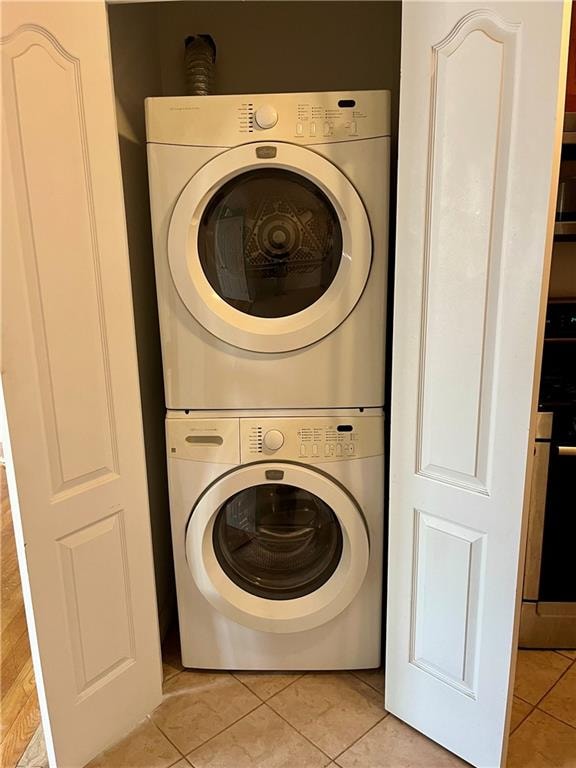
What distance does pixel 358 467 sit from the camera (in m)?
1.63

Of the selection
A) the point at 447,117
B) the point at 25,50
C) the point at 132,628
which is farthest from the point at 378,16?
the point at 132,628

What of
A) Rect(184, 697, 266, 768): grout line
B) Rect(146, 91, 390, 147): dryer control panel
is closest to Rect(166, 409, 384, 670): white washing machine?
Rect(184, 697, 266, 768): grout line

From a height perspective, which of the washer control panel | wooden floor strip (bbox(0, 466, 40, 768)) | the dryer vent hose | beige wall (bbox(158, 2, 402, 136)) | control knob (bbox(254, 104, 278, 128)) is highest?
Result: beige wall (bbox(158, 2, 402, 136))

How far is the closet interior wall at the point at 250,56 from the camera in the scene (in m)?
1.88

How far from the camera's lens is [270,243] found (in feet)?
5.11

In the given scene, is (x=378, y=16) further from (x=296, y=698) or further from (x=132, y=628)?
(x=296, y=698)

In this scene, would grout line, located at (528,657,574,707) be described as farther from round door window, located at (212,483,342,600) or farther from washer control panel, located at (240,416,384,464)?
washer control panel, located at (240,416,384,464)

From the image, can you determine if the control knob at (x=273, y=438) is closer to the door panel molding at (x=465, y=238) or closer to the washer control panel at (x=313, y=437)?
the washer control panel at (x=313, y=437)

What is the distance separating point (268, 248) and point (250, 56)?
891 mm

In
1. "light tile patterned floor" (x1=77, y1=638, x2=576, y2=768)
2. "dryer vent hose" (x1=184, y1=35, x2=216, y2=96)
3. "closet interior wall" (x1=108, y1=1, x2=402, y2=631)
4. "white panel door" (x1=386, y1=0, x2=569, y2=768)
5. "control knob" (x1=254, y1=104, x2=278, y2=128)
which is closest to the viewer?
"white panel door" (x1=386, y1=0, x2=569, y2=768)

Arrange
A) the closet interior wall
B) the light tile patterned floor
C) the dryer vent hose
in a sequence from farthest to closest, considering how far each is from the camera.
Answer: the closet interior wall, the dryer vent hose, the light tile patterned floor

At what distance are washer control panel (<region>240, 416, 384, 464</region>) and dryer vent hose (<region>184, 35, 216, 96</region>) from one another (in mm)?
1023

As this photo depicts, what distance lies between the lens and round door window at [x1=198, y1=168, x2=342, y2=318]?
151 cm

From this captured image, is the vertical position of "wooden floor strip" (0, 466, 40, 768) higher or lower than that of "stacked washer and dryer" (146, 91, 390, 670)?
lower
